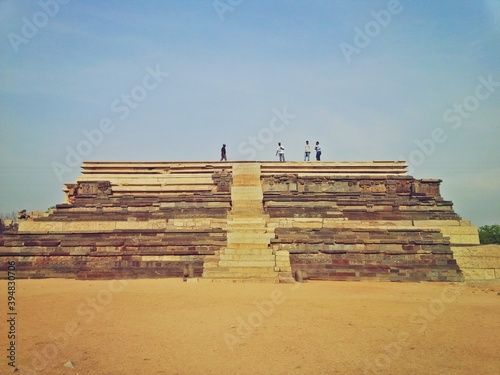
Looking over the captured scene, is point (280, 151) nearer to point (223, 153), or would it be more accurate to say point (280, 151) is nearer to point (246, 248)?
Answer: point (223, 153)

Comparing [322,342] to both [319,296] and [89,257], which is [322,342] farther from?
[89,257]

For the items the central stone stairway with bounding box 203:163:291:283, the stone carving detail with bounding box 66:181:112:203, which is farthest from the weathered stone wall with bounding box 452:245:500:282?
the stone carving detail with bounding box 66:181:112:203

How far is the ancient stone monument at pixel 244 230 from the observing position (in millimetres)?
11391

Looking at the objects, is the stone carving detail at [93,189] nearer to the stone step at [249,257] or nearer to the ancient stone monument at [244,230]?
the ancient stone monument at [244,230]

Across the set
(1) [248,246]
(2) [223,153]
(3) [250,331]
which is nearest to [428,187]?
(1) [248,246]

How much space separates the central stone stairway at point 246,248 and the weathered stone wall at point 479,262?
5.53 meters

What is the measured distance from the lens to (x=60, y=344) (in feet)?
16.3

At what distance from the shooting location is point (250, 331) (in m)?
5.64

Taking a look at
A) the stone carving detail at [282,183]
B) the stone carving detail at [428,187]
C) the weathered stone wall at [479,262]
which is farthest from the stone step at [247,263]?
the stone carving detail at [428,187]

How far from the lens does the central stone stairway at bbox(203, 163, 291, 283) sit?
1090cm

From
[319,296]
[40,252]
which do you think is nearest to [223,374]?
[319,296]

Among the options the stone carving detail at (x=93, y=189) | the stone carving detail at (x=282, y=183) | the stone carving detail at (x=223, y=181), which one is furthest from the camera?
the stone carving detail at (x=223, y=181)

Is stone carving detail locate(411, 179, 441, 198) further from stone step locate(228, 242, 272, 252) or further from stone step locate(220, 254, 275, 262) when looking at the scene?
stone step locate(220, 254, 275, 262)

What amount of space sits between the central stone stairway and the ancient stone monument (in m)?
0.04
